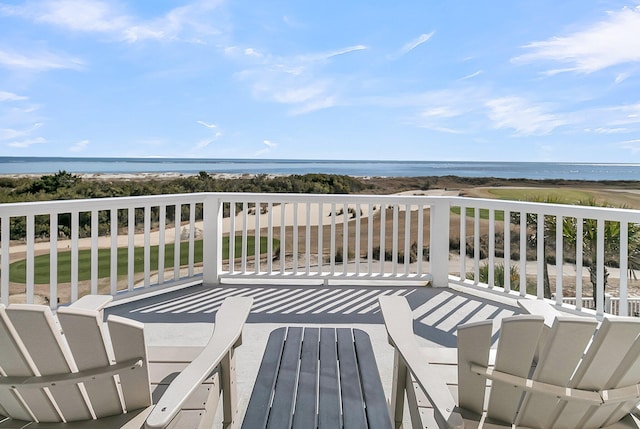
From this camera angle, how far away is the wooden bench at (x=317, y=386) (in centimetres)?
137

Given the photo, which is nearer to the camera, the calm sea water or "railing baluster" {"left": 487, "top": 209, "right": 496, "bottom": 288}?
"railing baluster" {"left": 487, "top": 209, "right": 496, "bottom": 288}

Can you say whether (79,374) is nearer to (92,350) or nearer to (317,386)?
(92,350)

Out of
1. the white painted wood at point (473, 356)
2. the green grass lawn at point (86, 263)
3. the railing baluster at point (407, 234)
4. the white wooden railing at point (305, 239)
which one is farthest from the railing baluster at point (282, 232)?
the white painted wood at point (473, 356)

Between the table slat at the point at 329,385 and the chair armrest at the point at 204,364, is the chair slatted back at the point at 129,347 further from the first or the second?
the table slat at the point at 329,385

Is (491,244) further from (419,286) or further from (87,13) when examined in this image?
(87,13)

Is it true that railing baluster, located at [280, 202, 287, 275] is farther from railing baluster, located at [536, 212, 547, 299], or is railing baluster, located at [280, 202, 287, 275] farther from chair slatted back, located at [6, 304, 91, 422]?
chair slatted back, located at [6, 304, 91, 422]

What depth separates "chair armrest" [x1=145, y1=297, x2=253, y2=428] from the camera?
990 millimetres

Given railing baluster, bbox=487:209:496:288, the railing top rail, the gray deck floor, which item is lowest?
the gray deck floor

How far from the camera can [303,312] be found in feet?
11.9

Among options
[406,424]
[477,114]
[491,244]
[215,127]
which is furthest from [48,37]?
[477,114]

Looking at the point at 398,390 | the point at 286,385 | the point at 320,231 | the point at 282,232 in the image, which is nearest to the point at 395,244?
the point at 320,231

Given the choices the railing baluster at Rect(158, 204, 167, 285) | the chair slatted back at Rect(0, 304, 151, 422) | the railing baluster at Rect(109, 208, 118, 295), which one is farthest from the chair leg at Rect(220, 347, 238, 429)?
the railing baluster at Rect(158, 204, 167, 285)

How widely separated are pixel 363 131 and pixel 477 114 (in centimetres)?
430

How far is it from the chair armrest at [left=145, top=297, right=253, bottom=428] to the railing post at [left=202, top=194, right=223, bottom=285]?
9.01 feet
